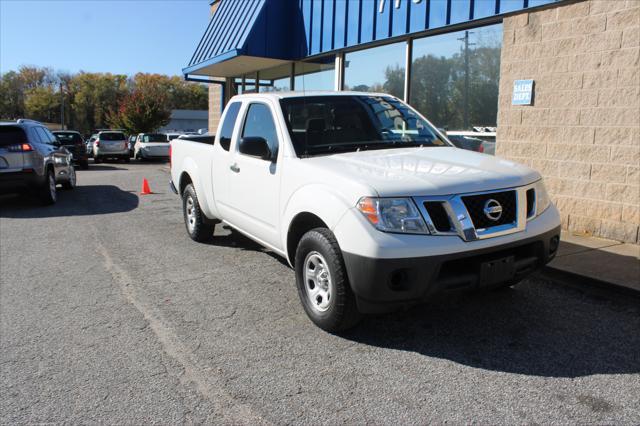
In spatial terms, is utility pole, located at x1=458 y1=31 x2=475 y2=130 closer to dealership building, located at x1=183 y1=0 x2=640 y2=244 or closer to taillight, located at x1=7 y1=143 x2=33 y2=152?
dealership building, located at x1=183 y1=0 x2=640 y2=244

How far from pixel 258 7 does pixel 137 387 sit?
11.3m

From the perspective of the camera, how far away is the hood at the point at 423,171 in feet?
11.6

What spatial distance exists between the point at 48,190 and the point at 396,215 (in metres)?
9.24

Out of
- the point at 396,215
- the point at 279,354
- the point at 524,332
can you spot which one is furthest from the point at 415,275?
the point at 524,332

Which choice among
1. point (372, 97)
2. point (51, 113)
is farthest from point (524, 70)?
point (51, 113)

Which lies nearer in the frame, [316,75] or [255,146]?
[255,146]

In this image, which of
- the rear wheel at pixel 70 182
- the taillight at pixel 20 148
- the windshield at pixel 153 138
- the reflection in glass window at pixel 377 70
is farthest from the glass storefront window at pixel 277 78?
the windshield at pixel 153 138

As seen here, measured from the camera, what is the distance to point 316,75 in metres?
13.2

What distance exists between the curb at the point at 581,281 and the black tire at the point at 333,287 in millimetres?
2058

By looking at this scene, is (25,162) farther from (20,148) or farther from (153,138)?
(153,138)

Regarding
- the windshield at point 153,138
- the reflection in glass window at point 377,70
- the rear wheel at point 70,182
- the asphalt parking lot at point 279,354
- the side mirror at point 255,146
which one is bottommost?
the asphalt parking lot at point 279,354

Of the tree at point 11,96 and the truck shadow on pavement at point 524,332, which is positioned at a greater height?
the tree at point 11,96

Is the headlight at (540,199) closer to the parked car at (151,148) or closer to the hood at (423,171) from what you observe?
the hood at (423,171)

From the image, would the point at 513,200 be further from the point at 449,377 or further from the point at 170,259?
the point at 170,259
